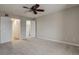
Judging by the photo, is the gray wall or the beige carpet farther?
the gray wall

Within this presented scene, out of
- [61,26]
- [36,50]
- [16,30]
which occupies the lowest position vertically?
[36,50]

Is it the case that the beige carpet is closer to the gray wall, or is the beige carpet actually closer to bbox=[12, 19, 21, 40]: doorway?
the gray wall

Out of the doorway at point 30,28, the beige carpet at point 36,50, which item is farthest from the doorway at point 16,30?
the beige carpet at point 36,50

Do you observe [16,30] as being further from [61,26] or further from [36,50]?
[36,50]

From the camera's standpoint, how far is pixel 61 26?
273 inches

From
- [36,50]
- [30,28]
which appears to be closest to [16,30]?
[30,28]

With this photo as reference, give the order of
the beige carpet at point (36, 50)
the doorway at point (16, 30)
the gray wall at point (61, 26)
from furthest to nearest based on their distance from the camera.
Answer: the doorway at point (16, 30) < the gray wall at point (61, 26) < the beige carpet at point (36, 50)

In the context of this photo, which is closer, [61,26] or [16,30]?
[61,26]

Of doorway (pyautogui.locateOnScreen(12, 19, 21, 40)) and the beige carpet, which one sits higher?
doorway (pyautogui.locateOnScreen(12, 19, 21, 40))

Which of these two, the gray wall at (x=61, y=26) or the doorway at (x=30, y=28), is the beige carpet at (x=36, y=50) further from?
the doorway at (x=30, y=28)

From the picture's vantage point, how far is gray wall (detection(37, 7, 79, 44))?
19.6 ft

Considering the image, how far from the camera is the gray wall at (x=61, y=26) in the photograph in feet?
19.6


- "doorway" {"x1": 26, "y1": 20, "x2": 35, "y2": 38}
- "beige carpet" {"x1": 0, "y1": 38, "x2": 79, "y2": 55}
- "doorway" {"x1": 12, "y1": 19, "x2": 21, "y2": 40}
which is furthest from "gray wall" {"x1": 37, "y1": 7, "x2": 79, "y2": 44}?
"doorway" {"x1": 12, "y1": 19, "x2": 21, "y2": 40}
